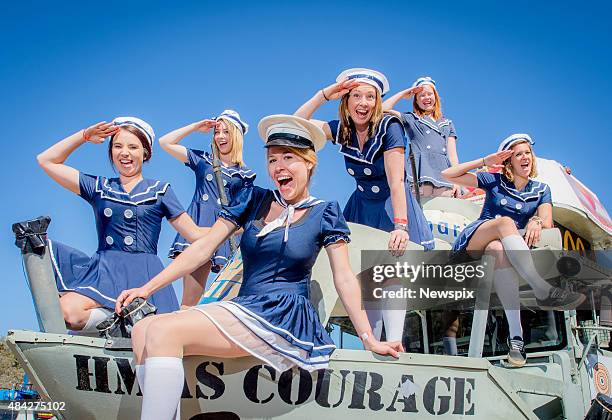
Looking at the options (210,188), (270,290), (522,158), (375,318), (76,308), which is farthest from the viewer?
(210,188)

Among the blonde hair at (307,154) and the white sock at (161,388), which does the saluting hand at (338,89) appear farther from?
the white sock at (161,388)

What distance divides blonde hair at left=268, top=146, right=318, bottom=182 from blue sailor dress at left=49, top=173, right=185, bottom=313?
1.02 metres

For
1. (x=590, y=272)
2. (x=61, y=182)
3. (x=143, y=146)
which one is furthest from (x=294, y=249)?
(x=590, y=272)

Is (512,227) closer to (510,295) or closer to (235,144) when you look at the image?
(510,295)

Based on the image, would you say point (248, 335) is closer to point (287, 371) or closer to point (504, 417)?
point (287, 371)

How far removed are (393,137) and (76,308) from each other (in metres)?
2.15

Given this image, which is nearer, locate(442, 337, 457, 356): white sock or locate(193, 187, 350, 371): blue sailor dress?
locate(193, 187, 350, 371): blue sailor dress

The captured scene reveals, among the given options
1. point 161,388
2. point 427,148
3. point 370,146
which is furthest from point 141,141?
point 427,148

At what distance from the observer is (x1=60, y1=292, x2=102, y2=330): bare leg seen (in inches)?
132

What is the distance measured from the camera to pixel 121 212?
12.5 feet

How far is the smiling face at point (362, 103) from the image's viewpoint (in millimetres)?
4152

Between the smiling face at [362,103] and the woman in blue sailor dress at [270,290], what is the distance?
0.83m

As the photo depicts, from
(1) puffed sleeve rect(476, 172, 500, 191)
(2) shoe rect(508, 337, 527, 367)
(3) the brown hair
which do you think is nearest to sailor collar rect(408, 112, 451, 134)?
(1) puffed sleeve rect(476, 172, 500, 191)

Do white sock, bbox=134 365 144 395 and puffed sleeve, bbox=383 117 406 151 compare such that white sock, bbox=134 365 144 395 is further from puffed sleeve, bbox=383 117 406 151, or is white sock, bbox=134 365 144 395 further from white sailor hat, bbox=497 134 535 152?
white sailor hat, bbox=497 134 535 152
